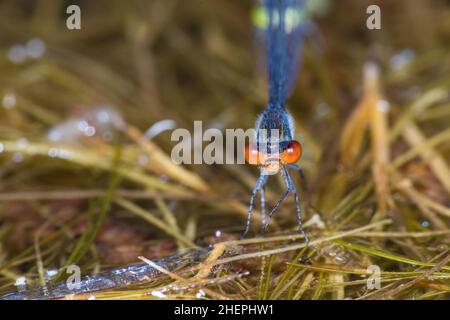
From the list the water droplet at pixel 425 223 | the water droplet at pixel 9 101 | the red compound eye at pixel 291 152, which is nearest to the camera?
the red compound eye at pixel 291 152

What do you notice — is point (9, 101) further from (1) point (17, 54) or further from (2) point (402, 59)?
(2) point (402, 59)

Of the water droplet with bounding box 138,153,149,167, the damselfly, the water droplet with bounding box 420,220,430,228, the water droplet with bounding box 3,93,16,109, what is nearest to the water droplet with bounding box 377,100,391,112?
the damselfly

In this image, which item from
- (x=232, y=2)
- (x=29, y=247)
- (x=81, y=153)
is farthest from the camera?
(x=232, y=2)

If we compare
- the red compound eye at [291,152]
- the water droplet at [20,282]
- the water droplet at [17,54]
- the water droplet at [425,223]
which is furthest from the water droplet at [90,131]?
the water droplet at [425,223]

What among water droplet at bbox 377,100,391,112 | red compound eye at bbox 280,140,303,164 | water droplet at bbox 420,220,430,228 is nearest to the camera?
red compound eye at bbox 280,140,303,164

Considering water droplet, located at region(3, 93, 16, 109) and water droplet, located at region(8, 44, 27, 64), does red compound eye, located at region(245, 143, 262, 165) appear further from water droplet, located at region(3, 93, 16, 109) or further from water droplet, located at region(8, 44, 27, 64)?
water droplet, located at region(8, 44, 27, 64)

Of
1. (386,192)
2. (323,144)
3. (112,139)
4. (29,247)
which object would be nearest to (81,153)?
(112,139)

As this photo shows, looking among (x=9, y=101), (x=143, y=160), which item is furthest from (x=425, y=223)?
(x=9, y=101)

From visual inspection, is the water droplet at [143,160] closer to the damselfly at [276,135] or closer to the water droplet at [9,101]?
the damselfly at [276,135]

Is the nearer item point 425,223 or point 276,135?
point 276,135
